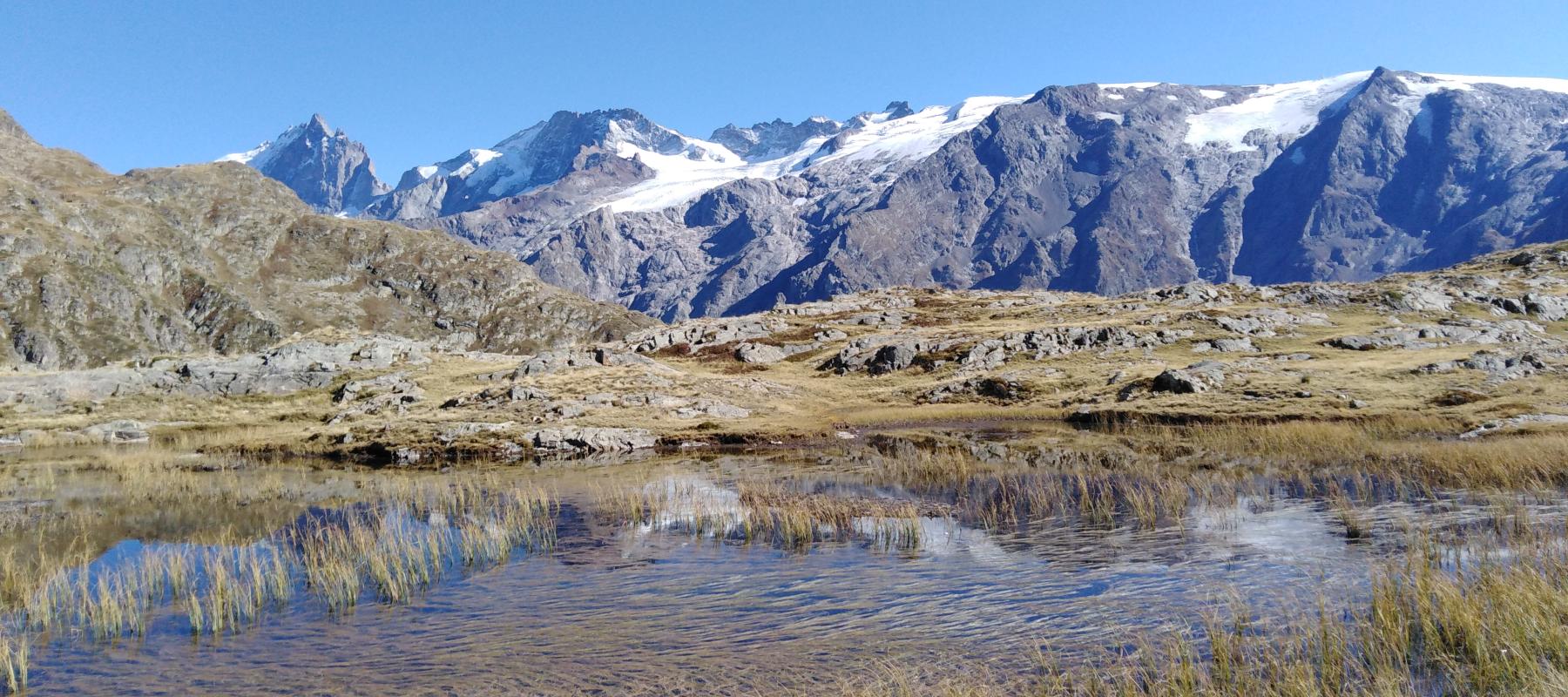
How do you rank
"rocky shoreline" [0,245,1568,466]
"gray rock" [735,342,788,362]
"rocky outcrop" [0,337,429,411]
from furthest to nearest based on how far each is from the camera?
"gray rock" [735,342,788,362] < "rocky outcrop" [0,337,429,411] < "rocky shoreline" [0,245,1568,466]

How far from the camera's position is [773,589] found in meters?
20.5

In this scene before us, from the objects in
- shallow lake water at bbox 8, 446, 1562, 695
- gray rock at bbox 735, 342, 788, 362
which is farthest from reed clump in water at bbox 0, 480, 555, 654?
gray rock at bbox 735, 342, 788, 362

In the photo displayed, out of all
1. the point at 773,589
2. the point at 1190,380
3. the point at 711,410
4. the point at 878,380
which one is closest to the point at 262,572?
the point at 773,589

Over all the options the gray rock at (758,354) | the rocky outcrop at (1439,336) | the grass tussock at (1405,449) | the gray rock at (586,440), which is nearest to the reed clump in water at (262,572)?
the gray rock at (586,440)

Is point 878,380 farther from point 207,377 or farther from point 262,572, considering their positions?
point 207,377

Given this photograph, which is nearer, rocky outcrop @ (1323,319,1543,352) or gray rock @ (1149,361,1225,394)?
gray rock @ (1149,361,1225,394)

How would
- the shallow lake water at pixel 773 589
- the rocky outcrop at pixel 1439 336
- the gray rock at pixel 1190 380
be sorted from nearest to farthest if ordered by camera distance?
the shallow lake water at pixel 773 589, the gray rock at pixel 1190 380, the rocky outcrop at pixel 1439 336

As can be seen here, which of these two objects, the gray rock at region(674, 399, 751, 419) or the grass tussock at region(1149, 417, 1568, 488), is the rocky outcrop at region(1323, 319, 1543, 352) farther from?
the gray rock at region(674, 399, 751, 419)

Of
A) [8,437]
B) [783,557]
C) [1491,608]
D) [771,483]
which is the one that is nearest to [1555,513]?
[1491,608]

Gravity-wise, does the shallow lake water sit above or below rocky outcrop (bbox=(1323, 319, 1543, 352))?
below

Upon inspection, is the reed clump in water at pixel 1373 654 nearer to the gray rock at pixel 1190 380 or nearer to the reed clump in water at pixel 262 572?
the reed clump in water at pixel 262 572

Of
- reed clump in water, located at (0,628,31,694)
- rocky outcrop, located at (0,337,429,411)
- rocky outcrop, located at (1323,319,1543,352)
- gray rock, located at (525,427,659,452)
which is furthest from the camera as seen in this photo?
rocky outcrop, located at (0,337,429,411)

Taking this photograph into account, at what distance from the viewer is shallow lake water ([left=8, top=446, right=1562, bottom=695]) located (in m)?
15.8

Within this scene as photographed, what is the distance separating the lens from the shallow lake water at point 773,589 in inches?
622
